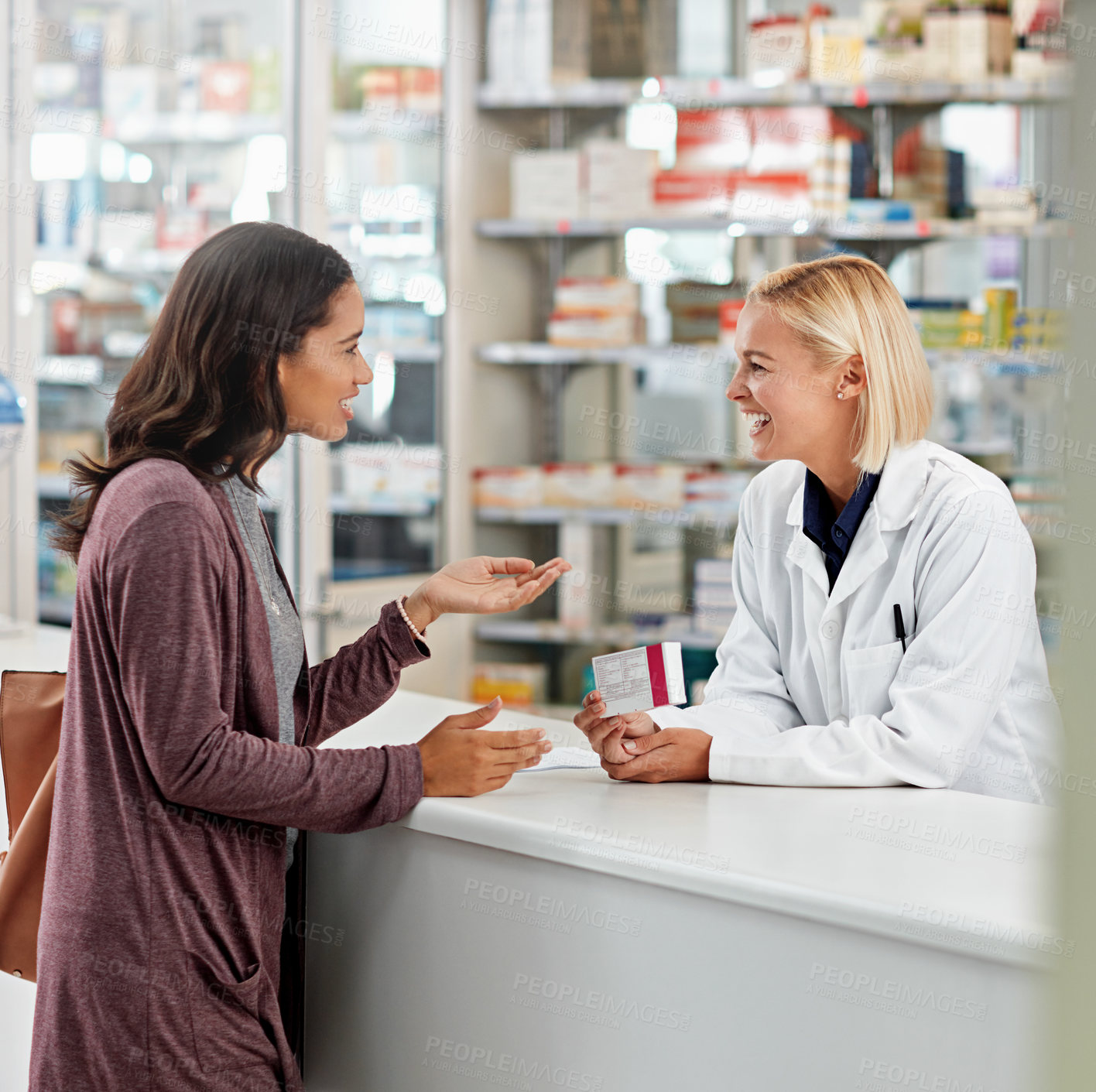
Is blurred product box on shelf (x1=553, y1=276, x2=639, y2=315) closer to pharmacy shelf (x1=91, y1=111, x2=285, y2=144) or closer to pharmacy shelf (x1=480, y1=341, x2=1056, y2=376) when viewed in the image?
pharmacy shelf (x1=480, y1=341, x2=1056, y2=376)

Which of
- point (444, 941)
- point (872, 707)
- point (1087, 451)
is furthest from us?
point (872, 707)

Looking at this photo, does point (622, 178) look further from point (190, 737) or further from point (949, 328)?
point (190, 737)

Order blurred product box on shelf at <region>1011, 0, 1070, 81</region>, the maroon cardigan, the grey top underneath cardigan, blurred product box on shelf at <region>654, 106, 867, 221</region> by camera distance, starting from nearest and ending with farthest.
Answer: the maroon cardigan, the grey top underneath cardigan, blurred product box on shelf at <region>1011, 0, 1070, 81</region>, blurred product box on shelf at <region>654, 106, 867, 221</region>

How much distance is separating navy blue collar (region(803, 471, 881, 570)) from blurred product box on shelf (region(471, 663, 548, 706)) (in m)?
2.57

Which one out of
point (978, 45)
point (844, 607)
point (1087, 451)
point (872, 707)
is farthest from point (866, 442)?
point (978, 45)

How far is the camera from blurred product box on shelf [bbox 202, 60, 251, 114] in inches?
167

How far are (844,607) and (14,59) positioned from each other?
2850 millimetres

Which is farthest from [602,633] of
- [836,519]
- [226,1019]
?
[226,1019]

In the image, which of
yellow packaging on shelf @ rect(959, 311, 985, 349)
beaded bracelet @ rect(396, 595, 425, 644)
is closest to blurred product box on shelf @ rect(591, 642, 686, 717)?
beaded bracelet @ rect(396, 595, 425, 644)

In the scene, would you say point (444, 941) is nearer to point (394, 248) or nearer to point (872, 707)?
point (872, 707)

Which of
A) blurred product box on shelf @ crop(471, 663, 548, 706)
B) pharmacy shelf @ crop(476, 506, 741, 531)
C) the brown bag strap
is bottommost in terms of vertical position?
blurred product box on shelf @ crop(471, 663, 548, 706)

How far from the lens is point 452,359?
412 centimetres

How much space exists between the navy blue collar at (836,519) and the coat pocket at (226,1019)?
94 cm

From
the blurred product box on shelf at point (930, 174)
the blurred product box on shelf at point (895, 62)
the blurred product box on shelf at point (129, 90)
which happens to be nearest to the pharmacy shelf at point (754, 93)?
the blurred product box on shelf at point (895, 62)
